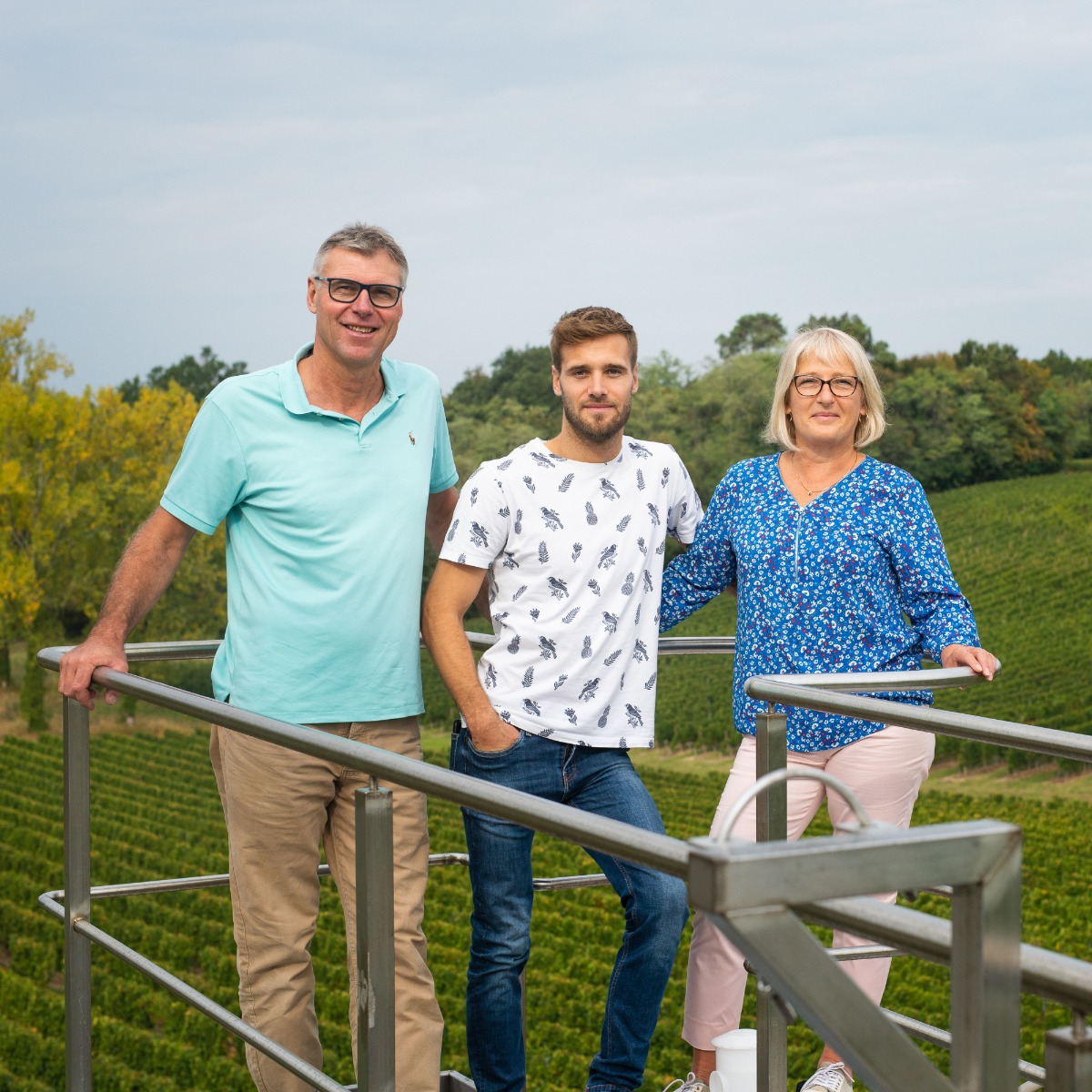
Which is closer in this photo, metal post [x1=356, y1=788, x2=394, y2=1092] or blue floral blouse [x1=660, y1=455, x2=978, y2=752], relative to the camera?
metal post [x1=356, y1=788, x2=394, y2=1092]

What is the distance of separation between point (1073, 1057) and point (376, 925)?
0.91 m

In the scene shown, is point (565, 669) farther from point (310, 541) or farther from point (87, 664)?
point (87, 664)

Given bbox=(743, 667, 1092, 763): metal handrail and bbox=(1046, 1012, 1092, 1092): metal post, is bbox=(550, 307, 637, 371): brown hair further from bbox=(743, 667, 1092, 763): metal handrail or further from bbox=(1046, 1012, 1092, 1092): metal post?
bbox=(1046, 1012, 1092, 1092): metal post

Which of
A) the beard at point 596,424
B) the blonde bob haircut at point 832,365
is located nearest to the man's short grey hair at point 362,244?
the beard at point 596,424

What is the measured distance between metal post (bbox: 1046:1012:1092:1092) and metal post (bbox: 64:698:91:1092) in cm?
186

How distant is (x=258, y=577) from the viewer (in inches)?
108

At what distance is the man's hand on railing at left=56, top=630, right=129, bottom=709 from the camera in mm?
2408

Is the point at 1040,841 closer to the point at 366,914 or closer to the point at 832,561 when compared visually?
the point at 832,561

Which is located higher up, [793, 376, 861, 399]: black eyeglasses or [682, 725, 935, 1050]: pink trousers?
[793, 376, 861, 399]: black eyeglasses

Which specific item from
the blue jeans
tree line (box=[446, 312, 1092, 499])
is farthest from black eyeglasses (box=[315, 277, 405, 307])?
tree line (box=[446, 312, 1092, 499])

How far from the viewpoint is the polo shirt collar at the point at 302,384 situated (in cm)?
278

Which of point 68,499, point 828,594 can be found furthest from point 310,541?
point 68,499

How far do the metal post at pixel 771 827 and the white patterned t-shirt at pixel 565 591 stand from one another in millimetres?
346

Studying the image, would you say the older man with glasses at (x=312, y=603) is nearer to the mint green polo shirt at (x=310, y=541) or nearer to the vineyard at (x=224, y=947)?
the mint green polo shirt at (x=310, y=541)
